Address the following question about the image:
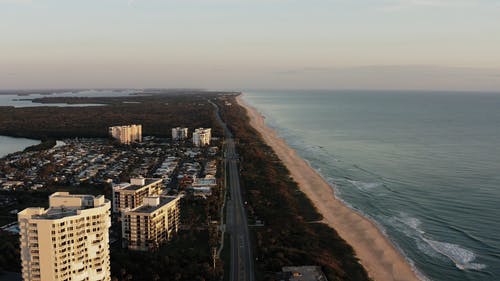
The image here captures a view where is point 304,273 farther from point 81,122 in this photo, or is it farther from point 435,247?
point 81,122

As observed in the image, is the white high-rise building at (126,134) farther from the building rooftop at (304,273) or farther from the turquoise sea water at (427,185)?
the building rooftop at (304,273)

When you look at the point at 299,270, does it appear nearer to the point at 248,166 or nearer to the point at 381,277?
the point at 381,277

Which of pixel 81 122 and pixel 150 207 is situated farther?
pixel 81 122

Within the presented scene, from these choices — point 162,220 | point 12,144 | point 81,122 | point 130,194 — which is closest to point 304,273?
point 162,220

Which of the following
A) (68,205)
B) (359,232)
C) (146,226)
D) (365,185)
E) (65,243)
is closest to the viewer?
(65,243)

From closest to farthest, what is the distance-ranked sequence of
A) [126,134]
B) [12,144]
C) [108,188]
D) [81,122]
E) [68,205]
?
[68,205]
[108,188]
[126,134]
[12,144]
[81,122]

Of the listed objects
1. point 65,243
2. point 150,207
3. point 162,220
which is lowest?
point 162,220
